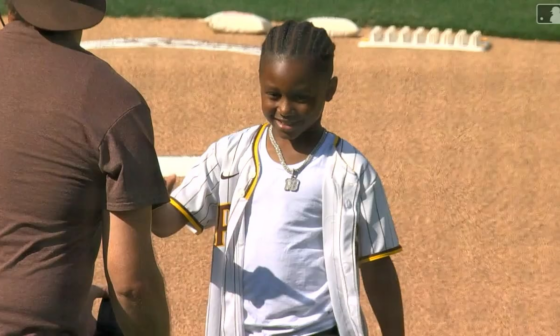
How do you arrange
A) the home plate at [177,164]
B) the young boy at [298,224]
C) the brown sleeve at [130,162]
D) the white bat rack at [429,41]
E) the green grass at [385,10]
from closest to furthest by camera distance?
the brown sleeve at [130,162], the young boy at [298,224], the home plate at [177,164], the white bat rack at [429,41], the green grass at [385,10]

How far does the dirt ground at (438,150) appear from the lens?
464 centimetres

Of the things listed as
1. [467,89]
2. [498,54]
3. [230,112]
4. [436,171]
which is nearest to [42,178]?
[436,171]

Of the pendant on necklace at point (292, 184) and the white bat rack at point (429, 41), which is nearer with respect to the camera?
the pendant on necklace at point (292, 184)

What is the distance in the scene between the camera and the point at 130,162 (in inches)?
75.2

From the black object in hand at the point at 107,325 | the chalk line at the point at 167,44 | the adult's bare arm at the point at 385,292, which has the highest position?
the chalk line at the point at 167,44

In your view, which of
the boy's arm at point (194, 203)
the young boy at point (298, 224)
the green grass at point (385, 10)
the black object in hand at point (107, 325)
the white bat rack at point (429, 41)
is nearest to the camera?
the black object in hand at point (107, 325)

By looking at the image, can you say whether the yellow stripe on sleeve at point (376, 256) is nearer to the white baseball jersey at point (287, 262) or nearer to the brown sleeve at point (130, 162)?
the white baseball jersey at point (287, 262)

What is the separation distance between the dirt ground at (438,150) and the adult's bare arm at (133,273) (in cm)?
242

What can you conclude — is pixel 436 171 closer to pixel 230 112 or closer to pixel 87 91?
pixel 230 112

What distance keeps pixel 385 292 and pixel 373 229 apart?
7.2 inches

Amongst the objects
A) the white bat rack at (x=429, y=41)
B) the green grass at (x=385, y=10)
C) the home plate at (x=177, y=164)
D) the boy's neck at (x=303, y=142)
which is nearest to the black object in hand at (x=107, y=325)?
the boy's neck at (x=303, y=142)

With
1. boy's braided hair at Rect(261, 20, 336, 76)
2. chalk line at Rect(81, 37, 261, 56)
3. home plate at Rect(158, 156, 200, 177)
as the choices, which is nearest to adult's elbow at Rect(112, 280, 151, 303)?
boy's braided hair at Rect(261, 20, 336, 76)

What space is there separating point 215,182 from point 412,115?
160 inches

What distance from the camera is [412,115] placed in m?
6.45
